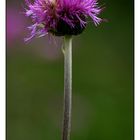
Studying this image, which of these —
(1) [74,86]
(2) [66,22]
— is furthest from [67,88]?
(1) [74,86]

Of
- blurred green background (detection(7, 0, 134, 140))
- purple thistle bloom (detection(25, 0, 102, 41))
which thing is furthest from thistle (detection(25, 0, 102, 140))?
blurred green background (detection(7, 0, 134, 140))

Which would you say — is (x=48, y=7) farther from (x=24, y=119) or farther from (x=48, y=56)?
(x=48, y=56)

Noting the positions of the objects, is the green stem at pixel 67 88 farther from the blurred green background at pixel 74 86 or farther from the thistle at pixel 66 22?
the blurred green background at pixel 74 86

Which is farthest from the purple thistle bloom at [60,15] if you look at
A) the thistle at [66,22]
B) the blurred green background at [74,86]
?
the blurred green background at [74,86]

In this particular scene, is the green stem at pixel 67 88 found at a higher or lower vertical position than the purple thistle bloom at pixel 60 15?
lower

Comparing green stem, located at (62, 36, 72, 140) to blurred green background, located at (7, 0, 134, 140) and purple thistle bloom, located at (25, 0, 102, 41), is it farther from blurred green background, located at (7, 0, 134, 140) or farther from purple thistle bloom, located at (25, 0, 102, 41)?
blurred green background, located at (7, 0, 134, 140)

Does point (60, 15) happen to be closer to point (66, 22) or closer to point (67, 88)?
point (66, 22)
